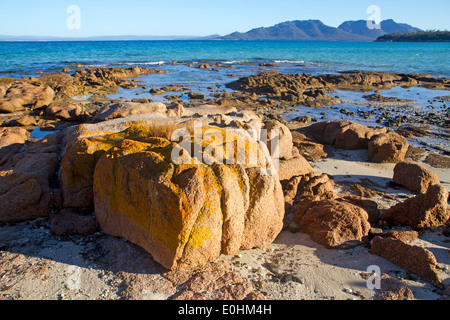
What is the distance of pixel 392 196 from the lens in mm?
6641

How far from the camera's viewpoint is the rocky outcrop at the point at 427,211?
17.0ft

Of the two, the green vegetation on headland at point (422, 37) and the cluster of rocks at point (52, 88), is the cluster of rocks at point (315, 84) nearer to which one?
the cluster of rocks at point (52, 88)

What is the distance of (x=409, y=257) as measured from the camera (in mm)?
4113

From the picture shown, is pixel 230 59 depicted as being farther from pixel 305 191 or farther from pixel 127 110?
pixel 305 191

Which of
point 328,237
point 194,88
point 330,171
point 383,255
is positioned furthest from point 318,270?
point 194,88

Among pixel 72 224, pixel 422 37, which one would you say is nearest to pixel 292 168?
pixel 72 224

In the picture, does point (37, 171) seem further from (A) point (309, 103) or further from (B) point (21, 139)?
(A) point (309, 103)

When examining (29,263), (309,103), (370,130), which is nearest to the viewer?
(29,263)

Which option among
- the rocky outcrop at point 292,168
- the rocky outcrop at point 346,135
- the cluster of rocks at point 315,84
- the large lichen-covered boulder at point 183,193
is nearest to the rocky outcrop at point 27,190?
the large lichen-covered boulder at point 183,193

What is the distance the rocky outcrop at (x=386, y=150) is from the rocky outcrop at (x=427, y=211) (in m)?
3.62

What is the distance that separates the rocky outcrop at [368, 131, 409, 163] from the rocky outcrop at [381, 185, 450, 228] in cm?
362

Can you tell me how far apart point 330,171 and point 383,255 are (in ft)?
12.9

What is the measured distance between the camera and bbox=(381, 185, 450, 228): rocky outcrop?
17.0ft
